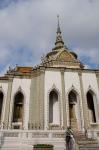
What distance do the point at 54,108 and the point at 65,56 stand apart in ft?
37.4

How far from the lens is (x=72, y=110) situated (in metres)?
25.5

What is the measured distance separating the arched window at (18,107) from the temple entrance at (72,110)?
6.03 meters

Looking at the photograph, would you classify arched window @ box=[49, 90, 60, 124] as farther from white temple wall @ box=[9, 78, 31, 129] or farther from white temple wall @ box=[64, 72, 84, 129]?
white temple wall @ box=[9, 78, 31, 129]

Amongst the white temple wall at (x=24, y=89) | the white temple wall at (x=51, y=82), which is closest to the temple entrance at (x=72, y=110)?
the white temple wall at (x=51, y=82)

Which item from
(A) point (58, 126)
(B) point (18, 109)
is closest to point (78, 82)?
(A) point (58, 126)

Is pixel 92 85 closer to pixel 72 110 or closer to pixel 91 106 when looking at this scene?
pixel 91 106

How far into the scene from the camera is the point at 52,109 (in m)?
25.1

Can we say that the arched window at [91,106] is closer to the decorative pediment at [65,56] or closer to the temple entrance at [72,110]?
the temple entrance at [72,110]

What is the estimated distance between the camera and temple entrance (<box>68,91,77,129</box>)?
80.2 feet

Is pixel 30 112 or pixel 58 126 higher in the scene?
pixel 30 112

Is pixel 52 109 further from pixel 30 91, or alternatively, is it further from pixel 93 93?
pixel 93 93

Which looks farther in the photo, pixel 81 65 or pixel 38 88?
pixel 81 65

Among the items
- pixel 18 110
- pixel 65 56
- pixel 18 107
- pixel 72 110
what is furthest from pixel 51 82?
pixel 65 56

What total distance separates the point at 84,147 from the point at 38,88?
10.7m
